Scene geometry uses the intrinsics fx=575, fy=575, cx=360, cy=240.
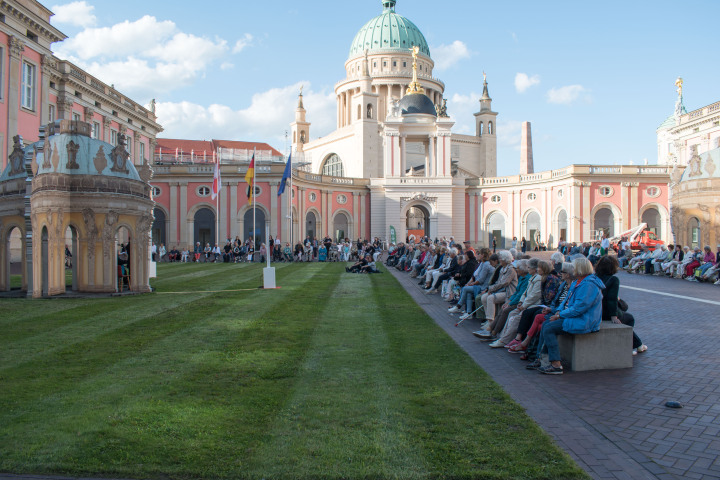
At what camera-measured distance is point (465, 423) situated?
5.92 m

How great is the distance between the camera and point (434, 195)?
58.2 m

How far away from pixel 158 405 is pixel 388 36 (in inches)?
3365

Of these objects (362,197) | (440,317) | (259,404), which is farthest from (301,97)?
(259,404)

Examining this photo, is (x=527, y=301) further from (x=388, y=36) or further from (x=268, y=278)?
(x=388, y=36)

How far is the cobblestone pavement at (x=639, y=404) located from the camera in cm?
510

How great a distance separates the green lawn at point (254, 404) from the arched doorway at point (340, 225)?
152ft

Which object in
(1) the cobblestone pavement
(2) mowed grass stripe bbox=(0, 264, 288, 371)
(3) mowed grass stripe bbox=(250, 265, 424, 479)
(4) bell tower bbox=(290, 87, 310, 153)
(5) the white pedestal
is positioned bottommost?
(1) the cobblestone pavement

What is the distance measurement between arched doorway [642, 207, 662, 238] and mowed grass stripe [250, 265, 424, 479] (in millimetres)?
50206

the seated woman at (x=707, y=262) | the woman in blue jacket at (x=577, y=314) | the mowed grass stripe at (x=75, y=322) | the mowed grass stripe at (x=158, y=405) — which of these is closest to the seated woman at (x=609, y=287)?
the woman in blue jacket at (x=577, y=314)

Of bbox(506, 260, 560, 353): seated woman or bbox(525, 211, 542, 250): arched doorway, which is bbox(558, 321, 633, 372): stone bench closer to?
bbox(506, 260, 560, 353): seated woman

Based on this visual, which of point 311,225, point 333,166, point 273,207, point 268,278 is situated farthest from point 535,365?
point 333,166

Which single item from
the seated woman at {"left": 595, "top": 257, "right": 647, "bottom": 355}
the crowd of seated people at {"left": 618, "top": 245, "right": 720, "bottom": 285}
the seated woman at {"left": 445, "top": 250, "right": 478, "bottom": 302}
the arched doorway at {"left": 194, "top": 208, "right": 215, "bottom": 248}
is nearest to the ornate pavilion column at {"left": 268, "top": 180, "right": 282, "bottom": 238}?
the arched doorway at {"left": 194, "top": 208, "right": 215, "bottom": 248}

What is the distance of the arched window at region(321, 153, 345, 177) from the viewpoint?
79062mm

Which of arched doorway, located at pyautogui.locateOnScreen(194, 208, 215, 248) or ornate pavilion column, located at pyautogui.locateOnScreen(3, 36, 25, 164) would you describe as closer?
ornate pavilion column, located at pyautogui.locateOnScreen(3, 36, 25, 164)
